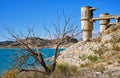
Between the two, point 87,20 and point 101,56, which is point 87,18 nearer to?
point 87,20

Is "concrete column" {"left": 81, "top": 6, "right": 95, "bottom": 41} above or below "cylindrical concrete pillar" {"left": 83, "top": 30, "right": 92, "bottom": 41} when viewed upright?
above

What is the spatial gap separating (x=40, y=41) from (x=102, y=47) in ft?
30.0

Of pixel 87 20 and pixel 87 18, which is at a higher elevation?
pixel 87 18

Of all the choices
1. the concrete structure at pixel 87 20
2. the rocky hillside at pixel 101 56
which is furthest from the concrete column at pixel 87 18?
the rocky hillside at pixel 101 56

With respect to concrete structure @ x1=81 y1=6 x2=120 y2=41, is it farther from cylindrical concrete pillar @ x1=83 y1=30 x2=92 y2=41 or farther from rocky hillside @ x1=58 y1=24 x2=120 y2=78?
rocky hillside @ x1=58 y1=24 x2=120 y2=78

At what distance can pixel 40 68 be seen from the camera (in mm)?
12594

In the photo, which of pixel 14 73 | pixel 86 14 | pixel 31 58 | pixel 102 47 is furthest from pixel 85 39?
pixel 14 73

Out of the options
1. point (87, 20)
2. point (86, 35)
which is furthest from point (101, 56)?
point (87, 20)

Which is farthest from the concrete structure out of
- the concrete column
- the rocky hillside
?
the rocky hillside

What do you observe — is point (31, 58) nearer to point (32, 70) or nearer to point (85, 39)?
point (32, 70)

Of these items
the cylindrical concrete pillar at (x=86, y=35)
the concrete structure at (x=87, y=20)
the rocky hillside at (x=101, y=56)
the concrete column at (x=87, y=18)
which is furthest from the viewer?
the concrete column at (x=87, y=18)

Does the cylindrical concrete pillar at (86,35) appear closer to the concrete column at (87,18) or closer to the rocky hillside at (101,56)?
the concrete column at (87,18)

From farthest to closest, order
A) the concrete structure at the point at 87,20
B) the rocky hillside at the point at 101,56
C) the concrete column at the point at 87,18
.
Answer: the concrete column at the point at 87,18 < the concrete structure at the point at 87,20 < the rocky hillside at the point at 101,56

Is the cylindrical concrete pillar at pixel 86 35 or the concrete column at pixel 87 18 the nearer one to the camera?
the cylindrical concrete pillar at pixel 86 35
